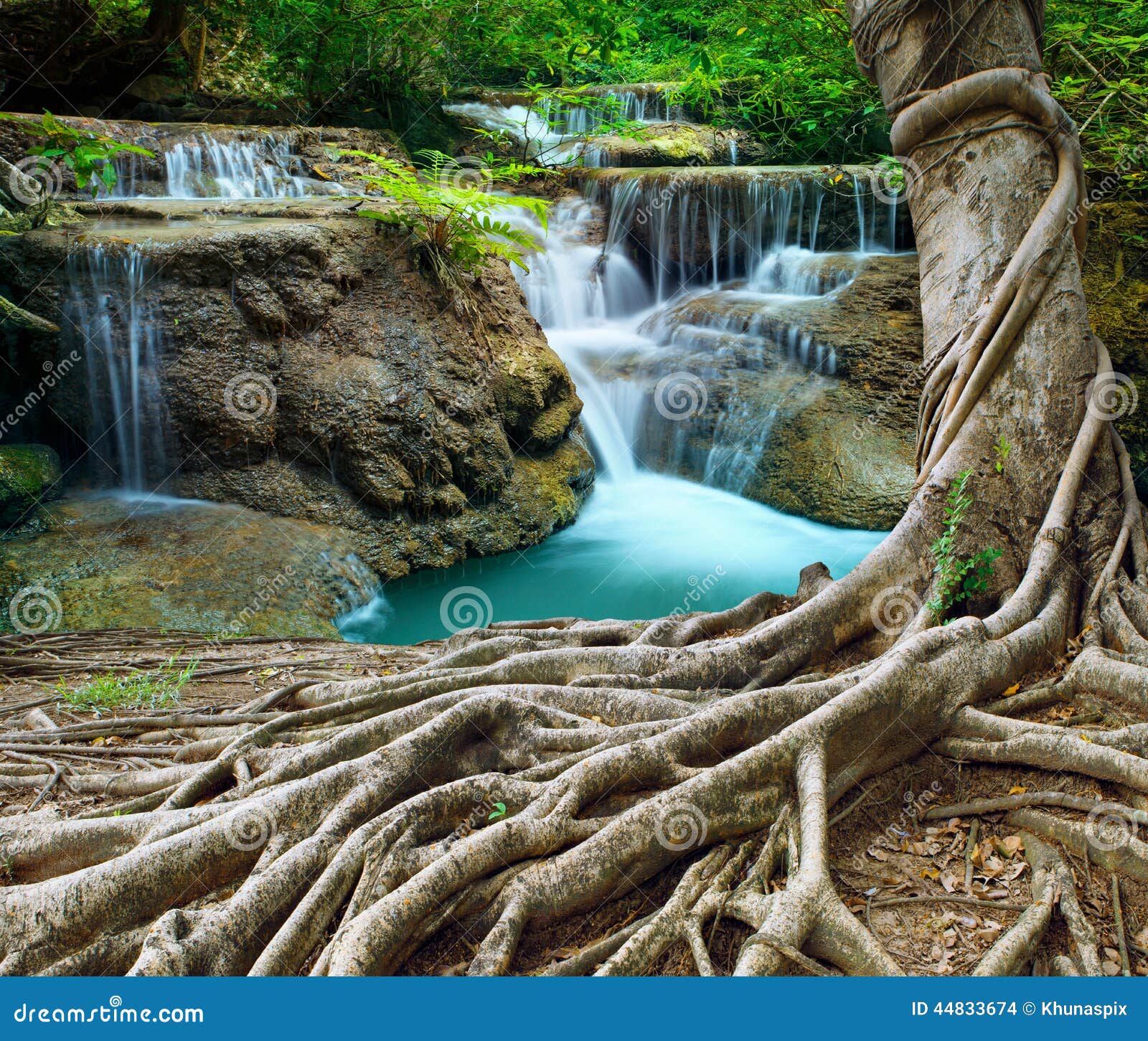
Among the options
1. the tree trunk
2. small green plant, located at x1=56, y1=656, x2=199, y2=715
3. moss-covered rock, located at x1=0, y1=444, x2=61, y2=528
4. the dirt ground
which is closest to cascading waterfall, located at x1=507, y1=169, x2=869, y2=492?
the tree trunk

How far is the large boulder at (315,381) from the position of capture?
7379 millimetres

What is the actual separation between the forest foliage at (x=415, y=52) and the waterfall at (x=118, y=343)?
590 centimetres

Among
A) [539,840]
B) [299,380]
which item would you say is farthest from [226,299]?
[539,840]

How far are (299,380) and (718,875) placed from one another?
629 cm

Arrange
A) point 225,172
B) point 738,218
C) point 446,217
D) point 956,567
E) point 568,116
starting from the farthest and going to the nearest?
1. point 568,116
2. point 738,218
3. point 225,172
4. point 446,217
5. point 956,567

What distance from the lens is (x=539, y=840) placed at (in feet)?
8.29

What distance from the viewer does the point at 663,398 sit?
9867mm

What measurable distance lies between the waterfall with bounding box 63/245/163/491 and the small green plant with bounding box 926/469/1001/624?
6556 mm

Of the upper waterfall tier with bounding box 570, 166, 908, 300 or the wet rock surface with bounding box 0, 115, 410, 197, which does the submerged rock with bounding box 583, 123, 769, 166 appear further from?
the wet rock surface with bounding box 0, 115, 410, 197

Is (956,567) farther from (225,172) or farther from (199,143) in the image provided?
(199,143)

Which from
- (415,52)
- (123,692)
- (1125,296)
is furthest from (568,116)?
(123,692)

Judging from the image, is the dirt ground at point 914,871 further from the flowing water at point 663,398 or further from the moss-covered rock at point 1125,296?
the moss-covered rock at point 1125,296

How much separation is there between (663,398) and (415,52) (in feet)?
24.4

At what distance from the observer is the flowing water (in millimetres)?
7582
